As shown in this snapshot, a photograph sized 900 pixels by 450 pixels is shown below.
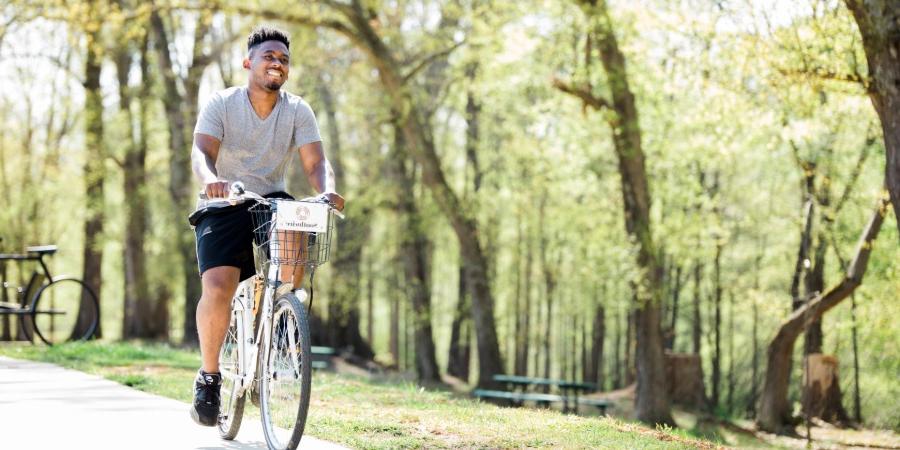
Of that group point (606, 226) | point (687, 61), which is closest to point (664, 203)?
point (606, 226)

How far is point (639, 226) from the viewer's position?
1645cm

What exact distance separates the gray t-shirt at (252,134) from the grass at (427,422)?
1384mm

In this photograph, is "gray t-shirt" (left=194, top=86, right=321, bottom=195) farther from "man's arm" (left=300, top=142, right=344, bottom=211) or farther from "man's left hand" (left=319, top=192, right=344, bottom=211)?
"man's left hand" (left=319, top=192, right=344, bottom=211)

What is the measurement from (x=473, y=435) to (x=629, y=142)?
1113 cm

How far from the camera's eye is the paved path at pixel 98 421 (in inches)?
199

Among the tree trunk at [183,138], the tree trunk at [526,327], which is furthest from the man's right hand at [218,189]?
the tree trunk at [526,327]

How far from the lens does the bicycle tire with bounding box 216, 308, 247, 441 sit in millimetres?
5145

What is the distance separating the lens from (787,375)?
1956cm

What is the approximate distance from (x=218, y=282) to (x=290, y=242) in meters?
0.51

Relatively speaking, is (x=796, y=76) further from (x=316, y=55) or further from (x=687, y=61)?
(x=316, y=55)

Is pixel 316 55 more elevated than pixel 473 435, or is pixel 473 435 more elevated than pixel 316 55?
pixel 316 55

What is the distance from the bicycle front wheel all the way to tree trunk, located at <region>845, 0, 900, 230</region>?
6.58 m

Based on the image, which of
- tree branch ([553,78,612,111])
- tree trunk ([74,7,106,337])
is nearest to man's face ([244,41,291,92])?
tree branch ([553,78,612,111])

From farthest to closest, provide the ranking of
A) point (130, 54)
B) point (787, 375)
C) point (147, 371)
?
point (130, 54)
point (787, 375)
point (147, 371)
